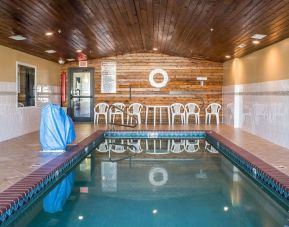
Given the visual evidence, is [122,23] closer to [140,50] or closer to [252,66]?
[252,66]

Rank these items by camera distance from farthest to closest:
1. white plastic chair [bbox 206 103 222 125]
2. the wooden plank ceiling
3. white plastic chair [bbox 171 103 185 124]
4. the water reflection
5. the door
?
1. the door
2. white plastic chair [bbox 206 103 222 125]
3. white plastic chair [bbox 171 103 185 124]
4. the water reflection
5. the wooden plank ceiling

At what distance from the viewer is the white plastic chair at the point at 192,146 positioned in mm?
8453

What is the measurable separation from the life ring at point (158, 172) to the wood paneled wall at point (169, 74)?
6.95m

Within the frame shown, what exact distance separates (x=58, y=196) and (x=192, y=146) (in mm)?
4842

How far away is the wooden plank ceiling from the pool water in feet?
8.12

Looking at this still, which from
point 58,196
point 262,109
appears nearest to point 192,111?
point 262,109

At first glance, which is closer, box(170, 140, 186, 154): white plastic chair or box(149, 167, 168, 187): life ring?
box(149, 167, 168, 187): life ring

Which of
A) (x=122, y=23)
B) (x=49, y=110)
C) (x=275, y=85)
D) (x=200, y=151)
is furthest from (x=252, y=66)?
(x=49, y=110)

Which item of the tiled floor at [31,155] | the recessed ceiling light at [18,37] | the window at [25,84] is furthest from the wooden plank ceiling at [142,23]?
the tiled floor at [31,155]

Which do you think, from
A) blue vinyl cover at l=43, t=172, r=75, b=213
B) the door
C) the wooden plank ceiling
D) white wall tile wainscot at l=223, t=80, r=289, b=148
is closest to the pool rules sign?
the door

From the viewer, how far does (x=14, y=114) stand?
909 centimetres

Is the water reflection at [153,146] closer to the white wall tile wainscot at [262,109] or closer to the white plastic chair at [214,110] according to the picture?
the white wall tile wainscot at [262,109]

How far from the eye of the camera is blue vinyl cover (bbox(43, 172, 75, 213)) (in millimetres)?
4363

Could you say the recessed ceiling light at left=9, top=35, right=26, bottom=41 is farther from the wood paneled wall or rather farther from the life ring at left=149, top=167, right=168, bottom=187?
the wood paneled wall
